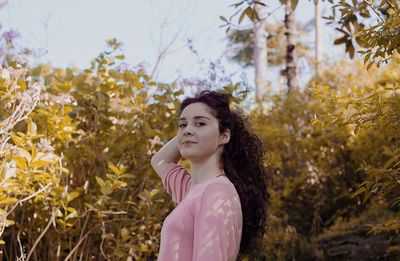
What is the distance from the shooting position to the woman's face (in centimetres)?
242

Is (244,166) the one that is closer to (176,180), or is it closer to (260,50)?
(176,180)

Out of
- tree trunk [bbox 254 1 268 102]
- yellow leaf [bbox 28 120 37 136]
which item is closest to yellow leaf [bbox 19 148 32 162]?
yellow leaf [bbox 28 120 37 136]

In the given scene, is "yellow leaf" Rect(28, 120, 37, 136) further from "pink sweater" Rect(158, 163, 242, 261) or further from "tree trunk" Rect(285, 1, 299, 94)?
"tree trunk" Rect(285, 1, 299, 94)

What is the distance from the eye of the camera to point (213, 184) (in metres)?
2.30

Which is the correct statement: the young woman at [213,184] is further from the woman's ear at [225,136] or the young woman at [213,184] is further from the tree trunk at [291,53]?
the tree trunk at [291,53]

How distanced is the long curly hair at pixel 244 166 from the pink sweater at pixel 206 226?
0.14 m

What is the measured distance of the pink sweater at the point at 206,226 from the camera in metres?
2.17

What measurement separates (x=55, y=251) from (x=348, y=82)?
6.74m

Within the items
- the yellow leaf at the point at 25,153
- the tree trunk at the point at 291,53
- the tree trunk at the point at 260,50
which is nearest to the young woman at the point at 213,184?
the yellow leaf at the point at 25,153

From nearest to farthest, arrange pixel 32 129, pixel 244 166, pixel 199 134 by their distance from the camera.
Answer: pixel 199 134 → pixel 244 166 → pixel 32 129

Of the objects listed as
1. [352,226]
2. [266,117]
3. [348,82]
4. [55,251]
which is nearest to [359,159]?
[352,226]

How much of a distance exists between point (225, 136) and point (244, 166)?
0.16 metres

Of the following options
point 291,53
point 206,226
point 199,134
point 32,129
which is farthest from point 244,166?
point 291,53

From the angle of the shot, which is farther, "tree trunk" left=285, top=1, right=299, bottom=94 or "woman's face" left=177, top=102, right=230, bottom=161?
"tree trunk" left=285, top=1, right=299, bottom=94
